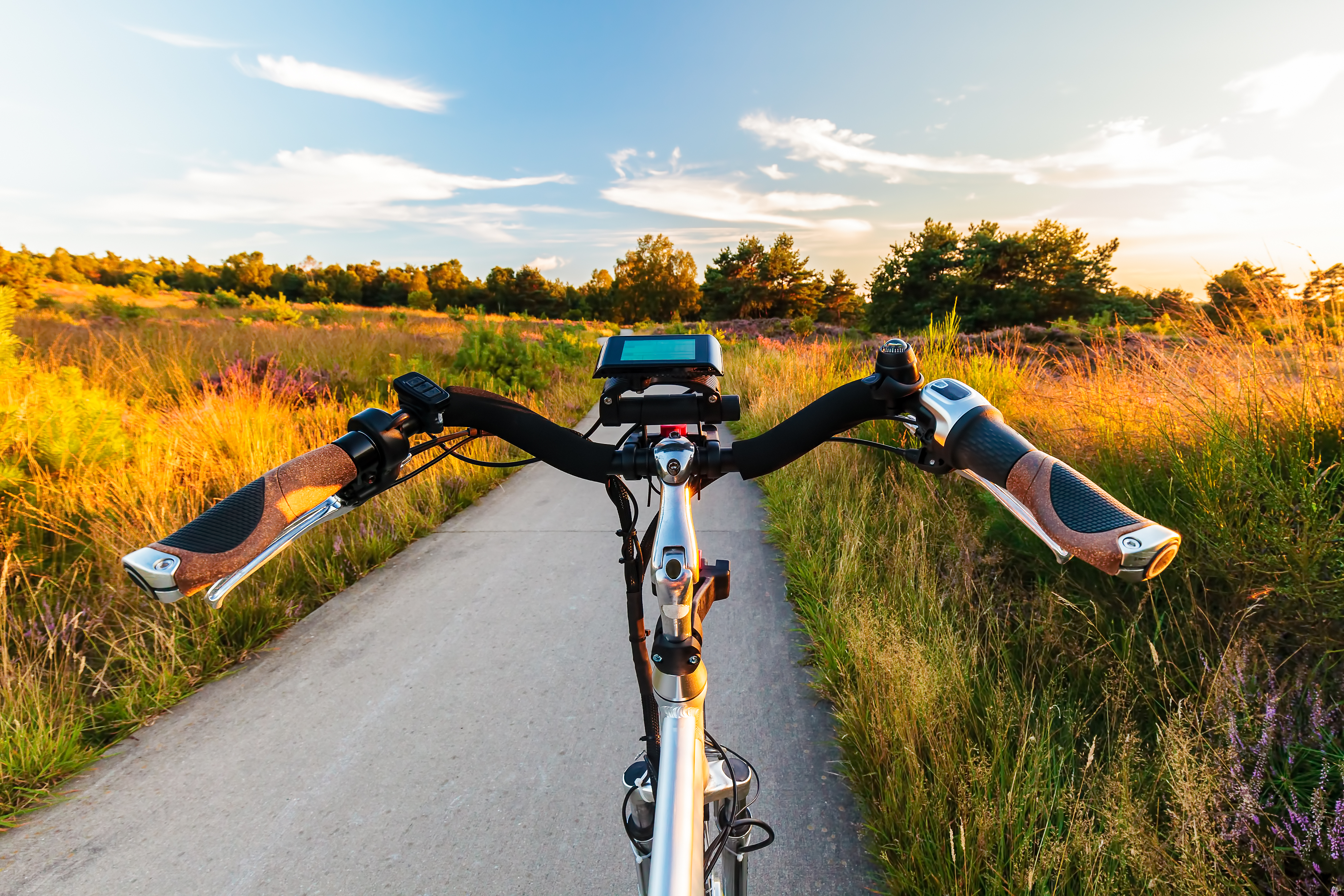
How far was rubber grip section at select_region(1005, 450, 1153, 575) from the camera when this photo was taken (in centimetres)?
61

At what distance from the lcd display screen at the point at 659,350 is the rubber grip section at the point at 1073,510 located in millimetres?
519

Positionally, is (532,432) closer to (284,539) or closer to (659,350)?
(659,350)

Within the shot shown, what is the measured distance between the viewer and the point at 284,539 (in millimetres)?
785

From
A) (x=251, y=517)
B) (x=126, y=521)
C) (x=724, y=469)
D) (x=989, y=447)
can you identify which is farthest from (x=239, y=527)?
(x=126, y=521)

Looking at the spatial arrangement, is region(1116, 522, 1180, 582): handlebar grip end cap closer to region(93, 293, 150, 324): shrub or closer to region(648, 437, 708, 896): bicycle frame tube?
region(648, 437, 708, 896): bicycle frame tube

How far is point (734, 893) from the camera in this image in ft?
3.66

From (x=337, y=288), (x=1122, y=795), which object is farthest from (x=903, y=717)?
(x=337, y=288)

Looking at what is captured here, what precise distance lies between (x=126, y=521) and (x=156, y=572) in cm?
351

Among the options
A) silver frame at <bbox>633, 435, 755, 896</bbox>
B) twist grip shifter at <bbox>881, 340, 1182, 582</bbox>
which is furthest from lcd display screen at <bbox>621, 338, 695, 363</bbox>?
twist grip shifter at <bbox>881, 340, 1182, 582</bbox>

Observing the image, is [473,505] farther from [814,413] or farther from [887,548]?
[814,413]

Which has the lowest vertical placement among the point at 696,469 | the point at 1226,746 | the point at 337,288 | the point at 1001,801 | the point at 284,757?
the point at 284,757

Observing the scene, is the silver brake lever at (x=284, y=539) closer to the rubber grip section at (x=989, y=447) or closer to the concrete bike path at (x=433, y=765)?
the rubber grip section at (x=989, y=447)

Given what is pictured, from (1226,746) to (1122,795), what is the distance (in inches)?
21.8

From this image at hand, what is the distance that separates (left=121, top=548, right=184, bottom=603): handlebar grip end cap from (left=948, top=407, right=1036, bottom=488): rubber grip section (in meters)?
1.04
